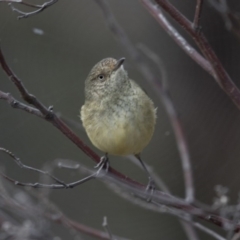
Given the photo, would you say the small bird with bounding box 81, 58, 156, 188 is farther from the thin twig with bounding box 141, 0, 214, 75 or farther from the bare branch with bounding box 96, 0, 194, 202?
the thin twig with bounding box 141, 0, 214, 75

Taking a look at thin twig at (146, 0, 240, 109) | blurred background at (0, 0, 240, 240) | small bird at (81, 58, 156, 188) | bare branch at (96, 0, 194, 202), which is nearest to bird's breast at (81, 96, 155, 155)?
small bird at (81, 58, 156, 188)

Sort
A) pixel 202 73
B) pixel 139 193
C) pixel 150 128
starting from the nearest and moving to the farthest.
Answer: pixel 139 193 → pixel 150 128 → pixel 202 73

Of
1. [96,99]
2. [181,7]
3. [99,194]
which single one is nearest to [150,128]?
[96,99]

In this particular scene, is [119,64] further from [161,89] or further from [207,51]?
[207,51]

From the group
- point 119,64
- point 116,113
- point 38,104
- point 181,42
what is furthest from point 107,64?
point 38,104

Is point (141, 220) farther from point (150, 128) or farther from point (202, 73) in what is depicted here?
point (150, 128)

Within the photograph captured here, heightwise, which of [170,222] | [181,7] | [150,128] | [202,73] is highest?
[150,128]

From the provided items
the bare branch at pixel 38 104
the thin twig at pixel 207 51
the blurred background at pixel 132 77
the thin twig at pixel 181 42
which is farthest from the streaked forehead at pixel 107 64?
the blurred background at pixel 132 77
